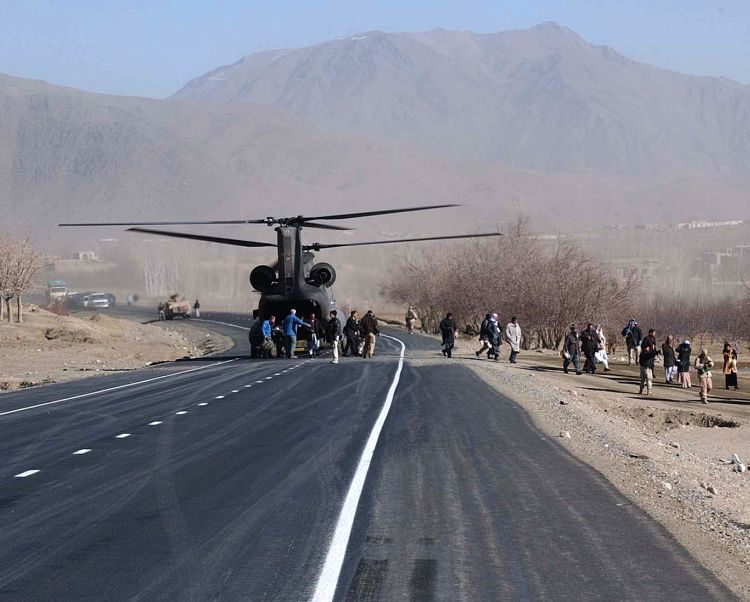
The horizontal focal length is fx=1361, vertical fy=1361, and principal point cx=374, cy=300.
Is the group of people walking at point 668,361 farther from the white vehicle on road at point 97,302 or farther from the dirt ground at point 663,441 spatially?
the white vehicle on road at point 97,302

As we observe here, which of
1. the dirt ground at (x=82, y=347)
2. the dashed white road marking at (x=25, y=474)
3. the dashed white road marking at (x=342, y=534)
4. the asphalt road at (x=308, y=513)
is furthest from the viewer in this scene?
the dirt ground at (x=82, y=347)

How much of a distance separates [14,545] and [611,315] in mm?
67559

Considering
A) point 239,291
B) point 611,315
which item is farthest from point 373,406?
point 239,291

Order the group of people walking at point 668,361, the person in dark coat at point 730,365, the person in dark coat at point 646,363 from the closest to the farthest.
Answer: the person in dark coat at point 646,363
the group of people walking at point 668,361
the person in dark coat at point 730,365

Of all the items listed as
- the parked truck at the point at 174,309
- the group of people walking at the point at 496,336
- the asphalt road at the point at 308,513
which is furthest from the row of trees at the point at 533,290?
the asphalt road at the point at 308,513

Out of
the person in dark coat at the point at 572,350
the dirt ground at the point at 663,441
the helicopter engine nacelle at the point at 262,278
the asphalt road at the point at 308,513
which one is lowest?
the dirt ground at the point at 663,441

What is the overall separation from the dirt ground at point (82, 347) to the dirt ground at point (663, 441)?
43.5 ft

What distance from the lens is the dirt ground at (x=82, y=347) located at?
142 ft

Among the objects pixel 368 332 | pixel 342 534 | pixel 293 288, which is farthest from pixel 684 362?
pixel 342 534

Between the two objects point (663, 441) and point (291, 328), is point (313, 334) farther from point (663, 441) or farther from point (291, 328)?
point (663, 441)

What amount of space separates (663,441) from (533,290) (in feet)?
158

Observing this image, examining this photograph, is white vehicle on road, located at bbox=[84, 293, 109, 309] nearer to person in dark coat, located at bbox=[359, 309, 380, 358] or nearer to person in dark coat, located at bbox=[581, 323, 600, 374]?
person in dark coat, located at bbox=[359, 309, 380, 358]

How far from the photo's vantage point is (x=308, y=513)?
470 inches

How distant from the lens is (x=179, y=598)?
8.59 meters
